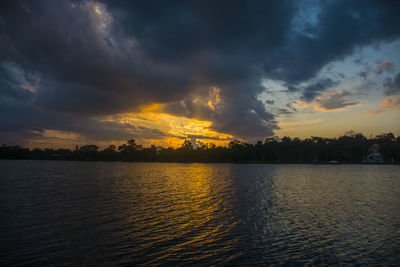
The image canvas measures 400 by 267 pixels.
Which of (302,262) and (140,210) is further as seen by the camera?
(140,210)

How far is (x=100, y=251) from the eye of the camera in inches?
573

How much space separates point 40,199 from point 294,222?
31.0 m

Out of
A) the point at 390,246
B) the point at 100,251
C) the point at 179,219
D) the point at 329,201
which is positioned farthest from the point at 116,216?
the point at 329,201

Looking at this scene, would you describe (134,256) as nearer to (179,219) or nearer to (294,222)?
(179,219)

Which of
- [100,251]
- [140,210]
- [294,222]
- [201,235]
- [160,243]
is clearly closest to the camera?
[100,251]

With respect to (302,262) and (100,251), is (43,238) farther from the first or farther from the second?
(302,262)

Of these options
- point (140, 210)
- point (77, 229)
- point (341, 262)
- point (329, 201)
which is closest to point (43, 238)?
point (77, 229)

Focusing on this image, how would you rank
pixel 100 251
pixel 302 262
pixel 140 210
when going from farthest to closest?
pixel 140 210 < pixel 100 251 < pixel 302 262

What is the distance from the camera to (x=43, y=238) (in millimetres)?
16656

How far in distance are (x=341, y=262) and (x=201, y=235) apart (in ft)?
29.6

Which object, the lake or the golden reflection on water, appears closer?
the lake

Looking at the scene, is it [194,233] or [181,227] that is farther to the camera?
[181,227]

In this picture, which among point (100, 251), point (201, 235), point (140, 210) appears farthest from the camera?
point (140, 210)

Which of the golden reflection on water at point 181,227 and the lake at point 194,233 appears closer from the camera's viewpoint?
the lake at point 194,233
